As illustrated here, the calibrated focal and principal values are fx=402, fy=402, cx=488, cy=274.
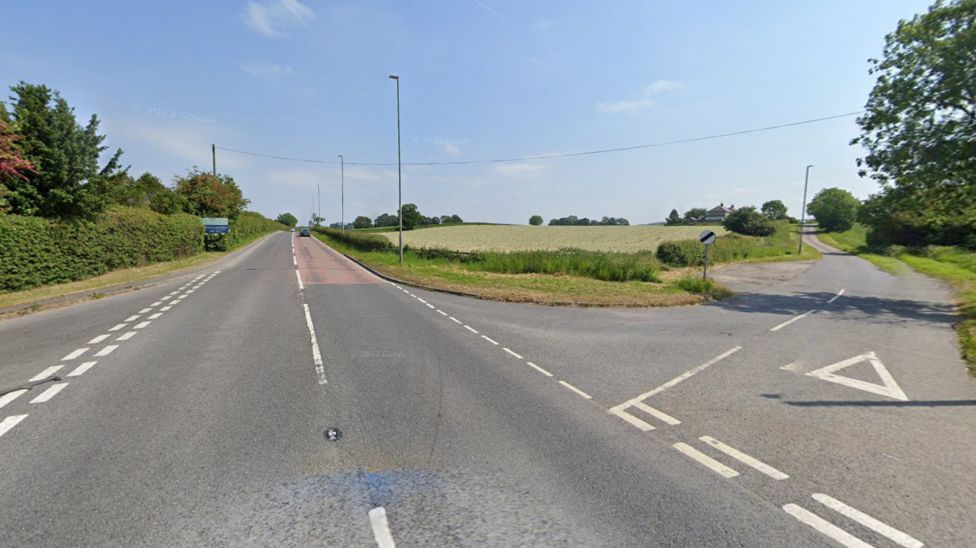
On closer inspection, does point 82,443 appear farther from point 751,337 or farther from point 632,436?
point 751,337

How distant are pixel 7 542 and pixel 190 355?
457cm

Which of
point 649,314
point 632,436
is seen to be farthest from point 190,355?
point 649,314

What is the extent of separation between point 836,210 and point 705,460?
124 m

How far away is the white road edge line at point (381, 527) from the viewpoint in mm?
2564

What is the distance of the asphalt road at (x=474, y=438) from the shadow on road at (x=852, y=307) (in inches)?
156

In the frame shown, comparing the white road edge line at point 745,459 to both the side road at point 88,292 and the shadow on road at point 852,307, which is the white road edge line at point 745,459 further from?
the side road at point 88,292

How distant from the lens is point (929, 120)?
46.4 feet

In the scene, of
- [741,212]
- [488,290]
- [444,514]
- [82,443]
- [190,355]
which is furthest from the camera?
[741,212]

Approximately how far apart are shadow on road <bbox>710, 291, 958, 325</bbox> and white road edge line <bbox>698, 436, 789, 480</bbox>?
32.4ft

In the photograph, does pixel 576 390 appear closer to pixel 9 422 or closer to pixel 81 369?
pixel 9 422

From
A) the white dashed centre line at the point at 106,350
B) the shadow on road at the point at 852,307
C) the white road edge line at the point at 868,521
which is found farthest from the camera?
the shadow on road at the point at 852,307

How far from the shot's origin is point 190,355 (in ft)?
21.9

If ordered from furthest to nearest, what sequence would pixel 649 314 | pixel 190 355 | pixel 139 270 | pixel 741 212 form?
pixel 741 212 → pixel 139 270 → pixel 649 314 → pixel 190 355

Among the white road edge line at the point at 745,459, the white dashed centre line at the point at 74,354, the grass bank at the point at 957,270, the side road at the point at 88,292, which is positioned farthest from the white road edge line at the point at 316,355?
the grass bank at the point at 957,270
